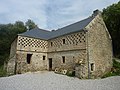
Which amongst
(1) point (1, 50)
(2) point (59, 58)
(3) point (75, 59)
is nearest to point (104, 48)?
(3) point (75, 59)

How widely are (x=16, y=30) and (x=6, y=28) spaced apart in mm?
2648

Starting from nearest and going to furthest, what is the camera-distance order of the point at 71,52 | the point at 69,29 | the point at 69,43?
the point at 71,52 → the point at 69,43 → the point at 69,29

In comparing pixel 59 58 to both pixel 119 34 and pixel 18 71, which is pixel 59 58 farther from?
pixel 119 34

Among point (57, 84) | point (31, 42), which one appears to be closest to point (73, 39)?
point (31, 42)

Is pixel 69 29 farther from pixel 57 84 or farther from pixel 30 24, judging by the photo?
pixel 30 24

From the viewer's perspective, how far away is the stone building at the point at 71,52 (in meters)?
13.0

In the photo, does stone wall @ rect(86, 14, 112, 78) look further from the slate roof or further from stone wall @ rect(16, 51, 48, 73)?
stone wall @ rect(16, 51, 48, 73)

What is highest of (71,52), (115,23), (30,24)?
(30,24)

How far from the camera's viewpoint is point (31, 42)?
53.8ft

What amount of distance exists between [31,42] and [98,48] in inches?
341

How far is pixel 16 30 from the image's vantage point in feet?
107

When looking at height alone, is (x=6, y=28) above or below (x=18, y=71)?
above

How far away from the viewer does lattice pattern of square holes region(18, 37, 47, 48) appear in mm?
15590

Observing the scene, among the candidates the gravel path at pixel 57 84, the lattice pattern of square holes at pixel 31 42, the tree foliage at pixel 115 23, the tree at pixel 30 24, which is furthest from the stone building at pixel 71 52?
the tree at pixel 30 24
